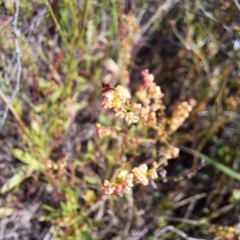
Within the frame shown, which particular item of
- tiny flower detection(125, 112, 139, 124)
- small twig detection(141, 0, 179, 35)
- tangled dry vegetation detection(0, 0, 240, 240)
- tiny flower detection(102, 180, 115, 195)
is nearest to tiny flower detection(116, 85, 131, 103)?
tiny flower detection(125, 112, 139, 124)

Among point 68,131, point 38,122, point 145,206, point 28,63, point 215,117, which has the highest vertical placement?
point 28,63

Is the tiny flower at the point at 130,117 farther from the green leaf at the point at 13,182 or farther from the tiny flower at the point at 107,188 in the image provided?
the green leaf at the point at 13,182

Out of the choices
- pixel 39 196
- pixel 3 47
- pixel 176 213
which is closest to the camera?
pixel 3 47

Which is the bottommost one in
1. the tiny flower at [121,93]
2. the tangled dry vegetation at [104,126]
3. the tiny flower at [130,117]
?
the tangled dry vegetation at [104,126]

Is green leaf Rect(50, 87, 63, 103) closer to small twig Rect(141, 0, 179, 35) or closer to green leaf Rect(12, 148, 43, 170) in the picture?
green leaf Rect(12, 148, 43, 170)

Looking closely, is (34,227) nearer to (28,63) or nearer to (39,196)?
(39,196)

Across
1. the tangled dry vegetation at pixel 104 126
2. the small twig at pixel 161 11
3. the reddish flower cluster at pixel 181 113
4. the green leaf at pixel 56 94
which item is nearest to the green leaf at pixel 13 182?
the tangled dry vegetation at pixel 104 126

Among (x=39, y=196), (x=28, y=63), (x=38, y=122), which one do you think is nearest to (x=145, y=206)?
(x=39, y=196)

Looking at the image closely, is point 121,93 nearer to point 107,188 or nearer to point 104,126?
point 107,188

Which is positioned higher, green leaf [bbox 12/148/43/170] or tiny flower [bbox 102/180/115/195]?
tiny flower [bbox 102/180/115/195]
